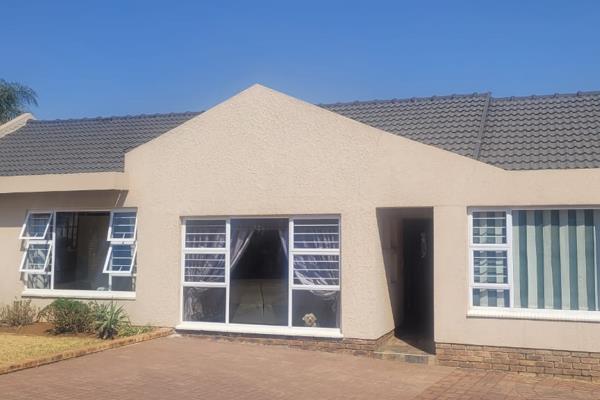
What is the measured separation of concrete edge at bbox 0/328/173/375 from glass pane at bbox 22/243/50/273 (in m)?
3.56

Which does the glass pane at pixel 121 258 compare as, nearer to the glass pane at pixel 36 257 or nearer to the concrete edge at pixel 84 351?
the concrete edge at pixel 84 351

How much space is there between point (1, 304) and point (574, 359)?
1220 cm

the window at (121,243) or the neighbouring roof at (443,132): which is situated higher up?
the neighbouring roof at (443,132)

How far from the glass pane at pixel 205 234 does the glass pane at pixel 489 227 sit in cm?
504

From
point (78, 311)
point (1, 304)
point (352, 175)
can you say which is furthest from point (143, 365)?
point (1, 304)

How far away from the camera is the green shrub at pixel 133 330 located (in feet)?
42.3

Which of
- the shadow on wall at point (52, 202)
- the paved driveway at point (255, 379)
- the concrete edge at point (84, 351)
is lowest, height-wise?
the paved driveway at point (255, 379)

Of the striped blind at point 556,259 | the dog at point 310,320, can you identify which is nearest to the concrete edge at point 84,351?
the dog at point 310,320

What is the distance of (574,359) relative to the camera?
10422 mm

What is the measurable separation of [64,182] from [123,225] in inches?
61.2

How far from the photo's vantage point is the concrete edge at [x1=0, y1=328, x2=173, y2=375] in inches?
390

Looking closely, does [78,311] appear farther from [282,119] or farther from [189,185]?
[282,119]

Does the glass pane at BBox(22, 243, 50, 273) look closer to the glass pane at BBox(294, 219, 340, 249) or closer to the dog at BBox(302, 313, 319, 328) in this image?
the glass pane at BBox(294, 219, 340, 249)

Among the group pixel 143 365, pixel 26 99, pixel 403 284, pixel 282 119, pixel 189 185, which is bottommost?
pixel 143 365
